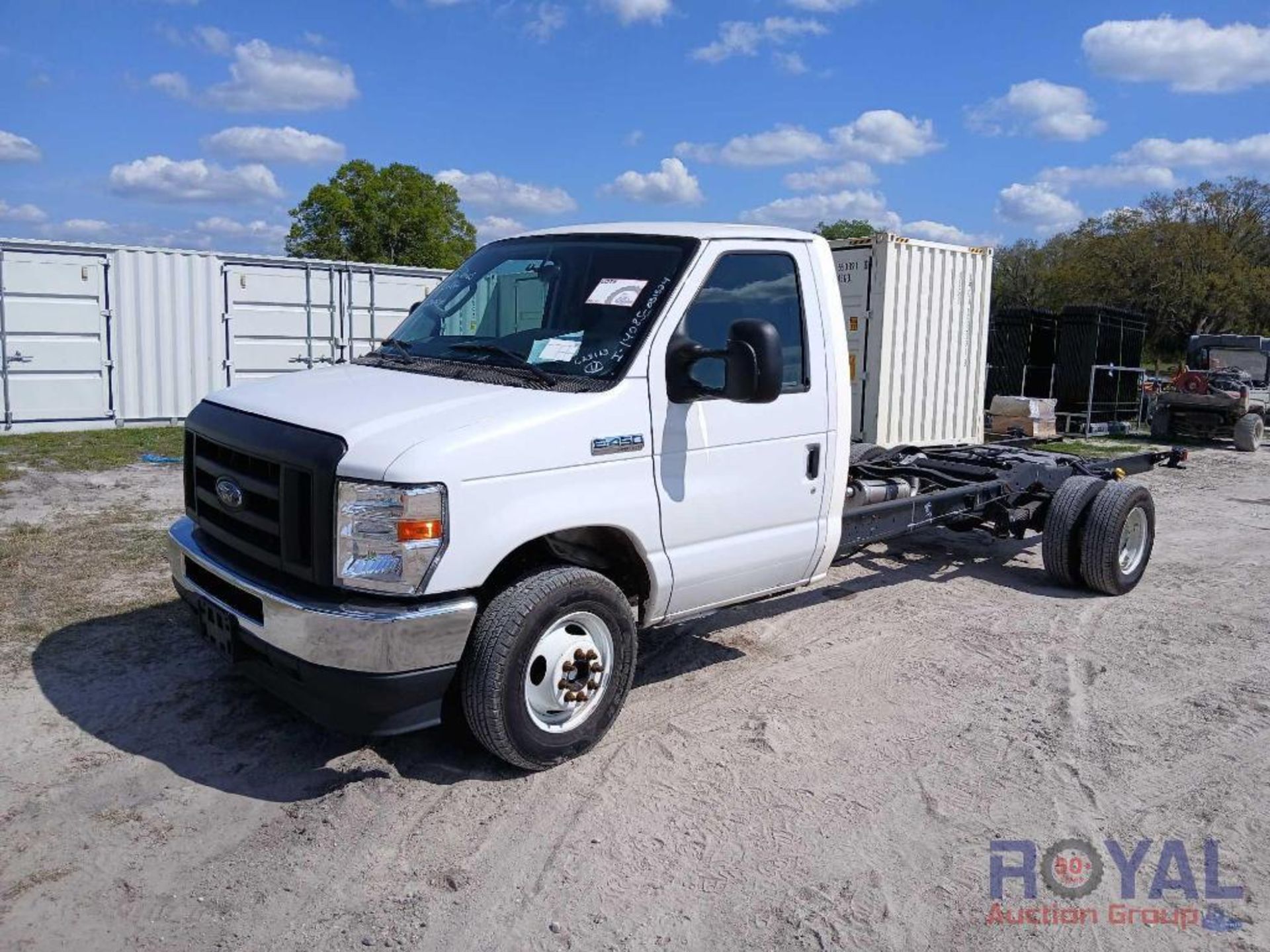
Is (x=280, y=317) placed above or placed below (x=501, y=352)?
above

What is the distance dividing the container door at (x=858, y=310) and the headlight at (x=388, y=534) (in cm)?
977

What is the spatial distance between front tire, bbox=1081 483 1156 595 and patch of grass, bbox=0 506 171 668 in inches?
249

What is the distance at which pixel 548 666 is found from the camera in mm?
4188

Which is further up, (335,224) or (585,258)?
(335,224)

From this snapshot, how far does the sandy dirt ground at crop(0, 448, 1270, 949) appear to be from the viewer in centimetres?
334

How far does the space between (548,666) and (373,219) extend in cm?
3883

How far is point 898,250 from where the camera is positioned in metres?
12.7

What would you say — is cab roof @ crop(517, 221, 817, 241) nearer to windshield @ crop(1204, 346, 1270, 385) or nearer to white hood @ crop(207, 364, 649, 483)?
white hood @ crop(207, 364, 649, 483)

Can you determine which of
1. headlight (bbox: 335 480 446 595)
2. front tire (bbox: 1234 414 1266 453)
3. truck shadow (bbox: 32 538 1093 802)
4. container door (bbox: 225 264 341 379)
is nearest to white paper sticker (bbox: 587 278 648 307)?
headlight (bbox: 335 480 446 595)

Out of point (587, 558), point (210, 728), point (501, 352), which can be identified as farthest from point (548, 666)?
point (210, 728)

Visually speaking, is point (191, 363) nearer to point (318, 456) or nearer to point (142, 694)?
point (142, 694)

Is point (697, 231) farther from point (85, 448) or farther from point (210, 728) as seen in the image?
point (85, 448)

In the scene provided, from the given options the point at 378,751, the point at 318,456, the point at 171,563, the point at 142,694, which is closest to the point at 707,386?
the point at 318,456

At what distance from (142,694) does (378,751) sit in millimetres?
1376
